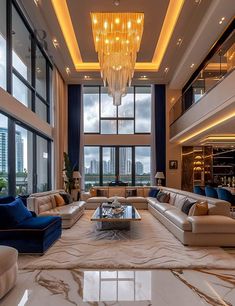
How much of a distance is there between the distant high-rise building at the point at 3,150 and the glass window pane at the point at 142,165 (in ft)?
23.4

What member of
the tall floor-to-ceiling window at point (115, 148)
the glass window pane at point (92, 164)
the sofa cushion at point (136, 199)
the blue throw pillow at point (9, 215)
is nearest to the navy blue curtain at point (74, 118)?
the tall floor-to-ceiling window at point (115, 148)

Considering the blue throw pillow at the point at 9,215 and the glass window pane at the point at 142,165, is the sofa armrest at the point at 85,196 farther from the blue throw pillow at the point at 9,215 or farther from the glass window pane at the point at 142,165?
the blue throw pillow at the point at 9,215

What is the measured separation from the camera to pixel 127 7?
6668 millimetres

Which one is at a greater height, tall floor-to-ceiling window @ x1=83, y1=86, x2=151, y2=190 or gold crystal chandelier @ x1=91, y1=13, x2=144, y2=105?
gold crystal chandelier @ x1=91, y1=13, x2=144, y2=105

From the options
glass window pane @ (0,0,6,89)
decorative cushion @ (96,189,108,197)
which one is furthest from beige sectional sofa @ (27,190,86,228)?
decorative cushion @ (96,189,108,197)

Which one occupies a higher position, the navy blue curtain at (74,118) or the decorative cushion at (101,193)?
the navy blue curtain at (74,118)

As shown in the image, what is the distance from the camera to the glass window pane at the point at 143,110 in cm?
1246

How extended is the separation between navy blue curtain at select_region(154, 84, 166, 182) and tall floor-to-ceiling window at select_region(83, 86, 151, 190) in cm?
52

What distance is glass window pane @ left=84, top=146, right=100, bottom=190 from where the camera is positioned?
12453 millimetres

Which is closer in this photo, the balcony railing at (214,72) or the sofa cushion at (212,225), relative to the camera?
the sofa cushion at (212,225)

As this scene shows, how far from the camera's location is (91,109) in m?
12.6

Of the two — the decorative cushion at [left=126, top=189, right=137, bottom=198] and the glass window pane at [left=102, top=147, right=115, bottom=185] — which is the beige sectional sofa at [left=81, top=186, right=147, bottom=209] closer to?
the decorative cushion at [left=126, top=189, right=137, bottom=198]

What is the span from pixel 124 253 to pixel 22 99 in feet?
16.0

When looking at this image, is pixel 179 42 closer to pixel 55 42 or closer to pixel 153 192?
pixel 55 42
